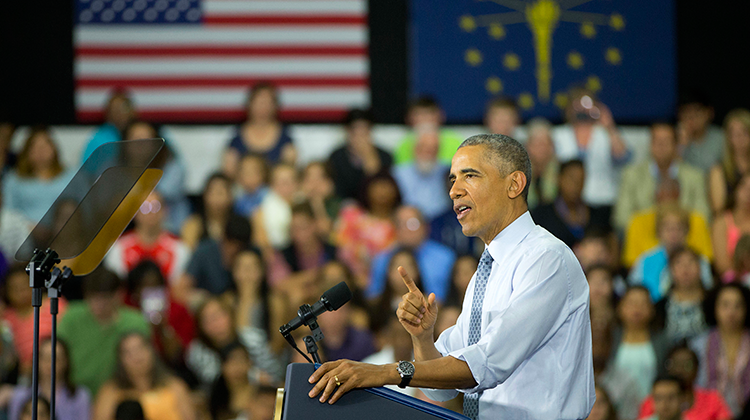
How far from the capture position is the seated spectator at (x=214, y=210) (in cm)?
588

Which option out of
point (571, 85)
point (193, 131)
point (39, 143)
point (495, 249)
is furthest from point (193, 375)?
point (571, 85)

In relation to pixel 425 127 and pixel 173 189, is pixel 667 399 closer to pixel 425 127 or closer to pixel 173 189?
pixel 425 127

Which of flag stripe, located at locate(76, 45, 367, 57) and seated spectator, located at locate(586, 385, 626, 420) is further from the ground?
flag stripe, located at locate(76, 45, 367, 57)

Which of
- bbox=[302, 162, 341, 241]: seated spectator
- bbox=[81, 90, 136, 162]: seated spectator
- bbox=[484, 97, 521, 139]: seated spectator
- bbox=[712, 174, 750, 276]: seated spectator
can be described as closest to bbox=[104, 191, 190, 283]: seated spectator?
bbox=[81, 90, 136, 162]: seated spectator

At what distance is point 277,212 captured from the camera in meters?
5.96

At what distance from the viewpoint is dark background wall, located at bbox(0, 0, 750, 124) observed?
7.36 meters

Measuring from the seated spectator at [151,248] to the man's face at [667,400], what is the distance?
2.92 metres

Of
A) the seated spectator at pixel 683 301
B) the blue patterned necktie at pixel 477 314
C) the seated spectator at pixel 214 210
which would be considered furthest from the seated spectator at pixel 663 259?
the blue patterned necktie at pixel 477 314

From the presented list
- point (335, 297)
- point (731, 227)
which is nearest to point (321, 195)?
point (731, 227)

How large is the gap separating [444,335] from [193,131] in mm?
5206

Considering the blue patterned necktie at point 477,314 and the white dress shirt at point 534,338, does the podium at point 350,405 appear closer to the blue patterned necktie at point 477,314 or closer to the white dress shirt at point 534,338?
the white dress shirt at point 534,338

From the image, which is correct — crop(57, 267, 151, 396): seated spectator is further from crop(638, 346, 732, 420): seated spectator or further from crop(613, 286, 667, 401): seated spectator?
crop(638, 346, 732, 420): seated spectator

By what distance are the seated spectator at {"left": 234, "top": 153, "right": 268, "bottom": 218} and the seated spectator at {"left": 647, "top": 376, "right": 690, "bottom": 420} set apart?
2802mm

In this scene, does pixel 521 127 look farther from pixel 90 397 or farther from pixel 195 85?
pixel 90 397
